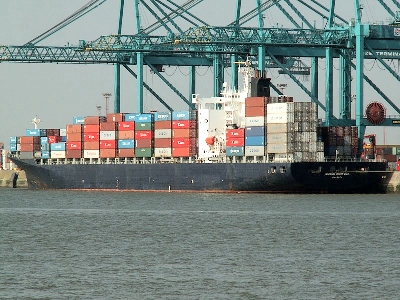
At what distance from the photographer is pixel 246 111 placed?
77250mm

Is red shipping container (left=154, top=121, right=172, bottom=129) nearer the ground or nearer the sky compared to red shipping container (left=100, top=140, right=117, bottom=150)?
nearer the sky

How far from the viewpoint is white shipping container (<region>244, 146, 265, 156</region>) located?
247 ft

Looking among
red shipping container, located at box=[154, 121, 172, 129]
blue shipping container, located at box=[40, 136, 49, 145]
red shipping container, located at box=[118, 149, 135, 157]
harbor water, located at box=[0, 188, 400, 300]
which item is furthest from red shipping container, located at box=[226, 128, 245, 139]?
blue shipping container, located at box=[40, 136, 49, 145]

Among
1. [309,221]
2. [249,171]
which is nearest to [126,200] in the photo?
[249,171]

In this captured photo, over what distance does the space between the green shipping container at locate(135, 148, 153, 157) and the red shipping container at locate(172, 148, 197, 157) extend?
235 cm

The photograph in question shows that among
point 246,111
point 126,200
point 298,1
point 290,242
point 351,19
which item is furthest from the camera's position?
point 298,1

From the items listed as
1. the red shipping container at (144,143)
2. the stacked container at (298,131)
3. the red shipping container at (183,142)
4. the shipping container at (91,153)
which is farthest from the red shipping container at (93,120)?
the stacked container at (298,131)

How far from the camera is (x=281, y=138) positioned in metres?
73.8

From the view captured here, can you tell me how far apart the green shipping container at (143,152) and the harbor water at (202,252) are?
20.4 metres

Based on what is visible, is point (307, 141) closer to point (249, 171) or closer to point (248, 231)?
point (249, 171)

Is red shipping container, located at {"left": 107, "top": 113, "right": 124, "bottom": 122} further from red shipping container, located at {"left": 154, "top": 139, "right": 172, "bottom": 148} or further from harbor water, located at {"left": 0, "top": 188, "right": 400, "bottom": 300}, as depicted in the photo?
harbor water, located at {"left": 0, "top": 188, "right": 400, "bottom": 300}

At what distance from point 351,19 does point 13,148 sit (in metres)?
33.8

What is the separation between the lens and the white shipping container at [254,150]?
247 feet

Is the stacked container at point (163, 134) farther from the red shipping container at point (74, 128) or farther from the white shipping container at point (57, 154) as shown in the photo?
the white shipping container at point (57, 154)
